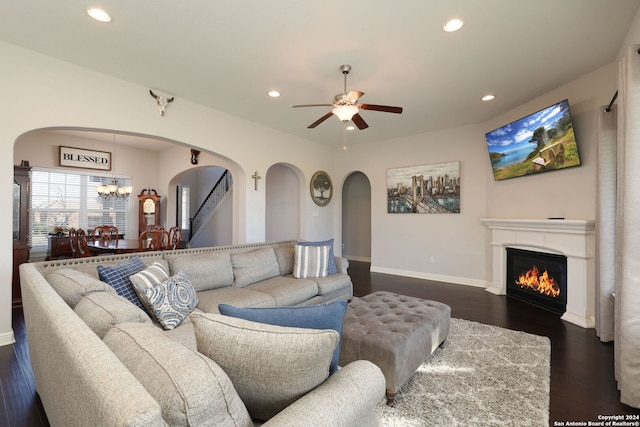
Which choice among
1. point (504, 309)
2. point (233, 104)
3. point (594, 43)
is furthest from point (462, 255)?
point (233, 104)

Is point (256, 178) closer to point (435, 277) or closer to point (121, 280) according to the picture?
point (121, 280)

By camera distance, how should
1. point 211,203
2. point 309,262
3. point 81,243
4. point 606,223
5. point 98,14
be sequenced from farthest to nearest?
point 211,203 → point 81,243 → point 309,262 → point 606,223 → point 98,14

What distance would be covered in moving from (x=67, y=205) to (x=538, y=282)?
9.45 metres

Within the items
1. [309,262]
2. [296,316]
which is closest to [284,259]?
[309,262]

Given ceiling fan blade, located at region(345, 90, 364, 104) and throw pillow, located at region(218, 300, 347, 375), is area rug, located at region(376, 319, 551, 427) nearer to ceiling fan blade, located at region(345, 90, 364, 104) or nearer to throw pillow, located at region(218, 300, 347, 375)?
throw pillow, located at region(218, 300, 347, 375)

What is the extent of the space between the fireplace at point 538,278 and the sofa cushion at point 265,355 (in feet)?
13.8

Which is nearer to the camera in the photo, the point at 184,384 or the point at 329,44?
the point at 184,384

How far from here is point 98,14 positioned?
245 cm

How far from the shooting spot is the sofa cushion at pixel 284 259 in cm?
385

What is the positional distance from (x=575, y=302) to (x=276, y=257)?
368 centimetres

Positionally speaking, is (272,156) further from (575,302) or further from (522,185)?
(575,302)

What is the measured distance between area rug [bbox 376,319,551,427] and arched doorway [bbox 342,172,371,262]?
5.10m

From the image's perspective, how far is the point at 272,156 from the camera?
5.61 metres

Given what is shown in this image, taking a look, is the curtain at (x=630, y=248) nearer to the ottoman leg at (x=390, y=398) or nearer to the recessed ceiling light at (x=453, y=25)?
the recessed ceiling light at (x=453, y=25)
